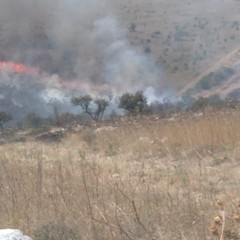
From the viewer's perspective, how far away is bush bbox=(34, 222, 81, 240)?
3432 mm

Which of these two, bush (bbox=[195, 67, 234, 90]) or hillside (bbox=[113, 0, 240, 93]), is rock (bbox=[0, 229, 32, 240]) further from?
hillside (bbox=[113, 0, 240, 93])

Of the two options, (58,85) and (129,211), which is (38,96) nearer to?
(58,85)

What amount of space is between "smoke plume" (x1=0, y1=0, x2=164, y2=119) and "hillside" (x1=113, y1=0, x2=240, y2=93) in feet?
7.68

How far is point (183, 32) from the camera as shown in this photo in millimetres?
64875

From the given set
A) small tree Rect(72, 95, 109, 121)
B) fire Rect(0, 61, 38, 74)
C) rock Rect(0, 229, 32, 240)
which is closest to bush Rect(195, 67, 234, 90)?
small tree Rect(72, 95, 109, 121)

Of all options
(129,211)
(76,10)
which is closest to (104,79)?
(76,10)

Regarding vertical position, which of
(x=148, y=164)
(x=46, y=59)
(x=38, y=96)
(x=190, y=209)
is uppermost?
(x=46, y=59)

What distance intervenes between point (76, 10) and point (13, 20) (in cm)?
Result: 681

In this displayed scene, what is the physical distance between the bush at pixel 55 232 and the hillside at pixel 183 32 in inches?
2000

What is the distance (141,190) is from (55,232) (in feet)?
4.77

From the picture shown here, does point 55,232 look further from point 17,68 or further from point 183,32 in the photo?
point 183,32

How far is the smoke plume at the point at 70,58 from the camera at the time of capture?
54312 millimetres

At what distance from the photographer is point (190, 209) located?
3799 mm

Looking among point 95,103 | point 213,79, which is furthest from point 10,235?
point 213,79
